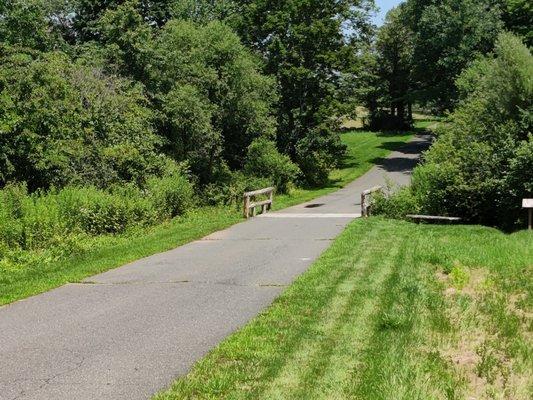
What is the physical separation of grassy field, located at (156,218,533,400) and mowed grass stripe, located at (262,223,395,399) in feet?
0.04

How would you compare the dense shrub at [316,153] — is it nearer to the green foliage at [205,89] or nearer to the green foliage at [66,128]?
the green foliage at [205,89]

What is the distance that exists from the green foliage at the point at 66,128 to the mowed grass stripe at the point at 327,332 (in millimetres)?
13687

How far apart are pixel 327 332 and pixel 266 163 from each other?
79.1ft

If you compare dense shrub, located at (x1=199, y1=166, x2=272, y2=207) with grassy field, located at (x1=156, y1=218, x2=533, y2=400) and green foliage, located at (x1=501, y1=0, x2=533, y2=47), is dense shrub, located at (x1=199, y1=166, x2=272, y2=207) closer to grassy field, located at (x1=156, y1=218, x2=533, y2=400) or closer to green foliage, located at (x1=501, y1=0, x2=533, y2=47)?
grassy field, located at (x1=156, y1=218, x2=533, y2=400)

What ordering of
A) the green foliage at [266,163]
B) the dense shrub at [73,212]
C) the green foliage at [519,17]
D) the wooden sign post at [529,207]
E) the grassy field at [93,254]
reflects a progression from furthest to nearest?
the green foliage at [519,17] < the green foliage at [266,163] < the wooden sign post at [529,207] < the dense shrub at [73,212] < the grassy field at [93,254]

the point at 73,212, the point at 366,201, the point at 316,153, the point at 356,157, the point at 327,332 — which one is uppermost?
the point at 316,153

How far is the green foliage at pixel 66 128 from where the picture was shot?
67.7ft

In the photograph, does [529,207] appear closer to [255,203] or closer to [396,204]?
[396,204]

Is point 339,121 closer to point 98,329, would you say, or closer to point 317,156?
point 317,156

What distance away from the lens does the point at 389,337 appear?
692 centimetres

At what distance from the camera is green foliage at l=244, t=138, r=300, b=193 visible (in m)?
31.2

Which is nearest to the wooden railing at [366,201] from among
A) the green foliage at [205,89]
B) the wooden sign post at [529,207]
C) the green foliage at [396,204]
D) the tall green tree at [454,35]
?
Answer: the green foliage at [396,204]

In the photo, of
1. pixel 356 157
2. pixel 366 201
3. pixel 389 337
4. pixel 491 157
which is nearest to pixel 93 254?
pixel 389 337

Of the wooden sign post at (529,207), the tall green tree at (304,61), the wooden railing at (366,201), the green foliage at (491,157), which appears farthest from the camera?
the tall green tree at (304,61)
